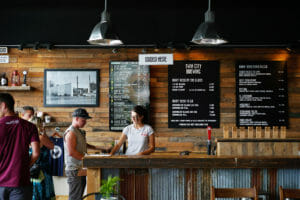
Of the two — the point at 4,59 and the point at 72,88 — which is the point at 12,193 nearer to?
the point at 72,88

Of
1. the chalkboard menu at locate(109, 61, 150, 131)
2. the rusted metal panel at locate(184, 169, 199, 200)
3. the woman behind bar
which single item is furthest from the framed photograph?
the rusted metal panel at locate(184, 169, 199, 200)

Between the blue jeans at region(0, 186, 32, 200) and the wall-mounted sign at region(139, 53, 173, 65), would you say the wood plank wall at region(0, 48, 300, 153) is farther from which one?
the blue jeans at region(0, 186, 32, 200)

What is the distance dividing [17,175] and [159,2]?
329 centimetres

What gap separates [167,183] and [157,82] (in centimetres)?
271

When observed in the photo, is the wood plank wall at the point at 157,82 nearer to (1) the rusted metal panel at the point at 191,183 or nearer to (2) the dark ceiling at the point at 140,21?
(2) the dark ceiling at the point at 140,21

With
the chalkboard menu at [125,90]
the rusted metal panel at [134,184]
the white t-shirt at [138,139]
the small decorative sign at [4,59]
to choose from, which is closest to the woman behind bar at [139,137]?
the white t-shirt at [138,139]

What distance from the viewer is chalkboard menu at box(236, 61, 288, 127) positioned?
566 cm

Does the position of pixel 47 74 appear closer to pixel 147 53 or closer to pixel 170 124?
pixel 147 53

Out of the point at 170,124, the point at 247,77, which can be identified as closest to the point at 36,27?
the point at 170,124

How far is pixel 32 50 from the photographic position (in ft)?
19.3

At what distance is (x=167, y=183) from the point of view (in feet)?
10.9

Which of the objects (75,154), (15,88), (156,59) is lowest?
(75,154)

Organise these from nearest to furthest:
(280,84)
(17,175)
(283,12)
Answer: (17,175) < (283,12) < (280,84)

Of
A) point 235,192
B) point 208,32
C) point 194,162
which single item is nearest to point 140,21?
point 208,32
